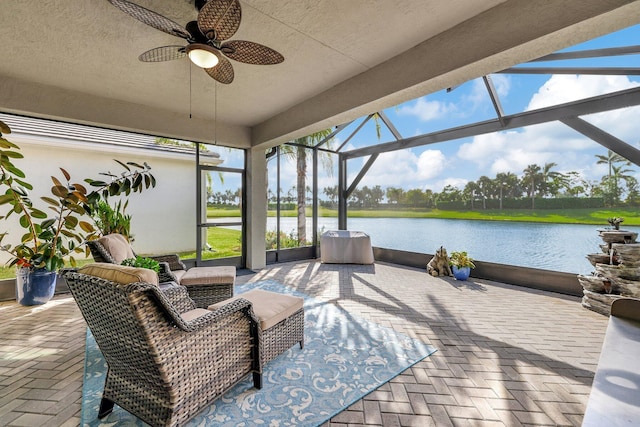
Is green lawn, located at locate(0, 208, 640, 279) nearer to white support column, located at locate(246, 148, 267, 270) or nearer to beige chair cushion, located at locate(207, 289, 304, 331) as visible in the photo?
white support column, located at locate(246, 148, 267, 270)

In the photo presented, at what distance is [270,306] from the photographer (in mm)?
2273

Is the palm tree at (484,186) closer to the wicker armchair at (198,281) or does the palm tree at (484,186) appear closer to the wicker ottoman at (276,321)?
the wicker ottoman at (276,321)

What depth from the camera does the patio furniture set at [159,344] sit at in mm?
1367

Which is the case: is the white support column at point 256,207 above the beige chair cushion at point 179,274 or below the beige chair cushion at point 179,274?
above

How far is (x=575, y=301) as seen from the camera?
12.6ft

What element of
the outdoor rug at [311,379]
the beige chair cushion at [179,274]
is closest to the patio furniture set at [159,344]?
the outdoor rug at [311,379]

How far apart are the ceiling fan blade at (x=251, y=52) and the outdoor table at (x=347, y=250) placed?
4514 mm

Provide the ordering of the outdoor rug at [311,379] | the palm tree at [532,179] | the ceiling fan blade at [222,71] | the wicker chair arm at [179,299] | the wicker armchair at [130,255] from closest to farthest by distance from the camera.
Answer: the outdoor rug at [311,379] → the wicker chair arm at [179,299] → the ceiling fan blade at [222,71] → the wicker armchair at [130,255] → the palm tree at [532,179]

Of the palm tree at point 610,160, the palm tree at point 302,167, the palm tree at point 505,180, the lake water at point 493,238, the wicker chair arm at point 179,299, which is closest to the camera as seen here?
the wicker chair arm at point 179,299

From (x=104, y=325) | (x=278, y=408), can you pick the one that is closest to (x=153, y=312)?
(x=104, y=325)

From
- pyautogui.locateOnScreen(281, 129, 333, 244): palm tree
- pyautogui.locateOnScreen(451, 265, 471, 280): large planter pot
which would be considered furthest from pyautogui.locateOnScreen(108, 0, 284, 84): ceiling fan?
pyautogui.locateOnScreen(451, 265, 471, 280): large planter pot

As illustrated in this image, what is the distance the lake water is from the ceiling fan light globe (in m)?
4.34

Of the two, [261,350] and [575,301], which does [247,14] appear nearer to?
[261,350]

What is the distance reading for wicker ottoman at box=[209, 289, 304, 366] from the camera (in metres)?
2.10
